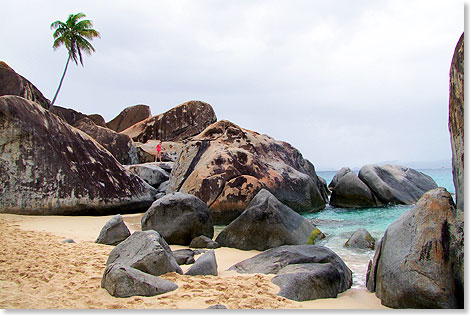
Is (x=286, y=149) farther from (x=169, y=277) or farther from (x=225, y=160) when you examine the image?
(x=169, y=277)

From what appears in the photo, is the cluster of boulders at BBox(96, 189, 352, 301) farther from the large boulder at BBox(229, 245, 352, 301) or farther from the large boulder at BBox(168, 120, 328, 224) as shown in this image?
the large boulder at BBox(168, 120, 328, 224)

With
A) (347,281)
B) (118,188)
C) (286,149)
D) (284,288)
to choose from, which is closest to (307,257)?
(347,281)

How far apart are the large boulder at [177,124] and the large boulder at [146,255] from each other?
1926cm

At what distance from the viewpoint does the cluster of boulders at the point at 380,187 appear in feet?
40.7

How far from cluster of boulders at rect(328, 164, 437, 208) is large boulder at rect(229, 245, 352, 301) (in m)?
9.15

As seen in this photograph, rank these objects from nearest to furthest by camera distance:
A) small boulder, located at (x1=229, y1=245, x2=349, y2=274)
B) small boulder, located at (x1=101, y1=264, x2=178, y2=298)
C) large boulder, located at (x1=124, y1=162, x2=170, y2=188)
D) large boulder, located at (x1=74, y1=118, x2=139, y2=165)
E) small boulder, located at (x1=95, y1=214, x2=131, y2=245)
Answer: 1. small boulder, located at (x1=101, y1=264, x2=178, y2=298)
2. small boulder, located at (x1=229, y1=245, x2=349, y2=274)
3. small boulder, located at (x1=95, y1=214, x2=131, y2=245)
4. large boulder, located at (x1=124, y1=162, x2=170, y2=188)
5. large boulder, located at (x1=74, y1=118, x2=139, y2=165)

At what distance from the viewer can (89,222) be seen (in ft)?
22.4

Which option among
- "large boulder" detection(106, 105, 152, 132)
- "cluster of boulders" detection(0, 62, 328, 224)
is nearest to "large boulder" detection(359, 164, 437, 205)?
"cluster of boulders" detection(0, 62, 328, 224)

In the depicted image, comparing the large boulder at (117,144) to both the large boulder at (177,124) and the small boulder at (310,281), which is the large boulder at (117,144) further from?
the small boulder at (310,281)

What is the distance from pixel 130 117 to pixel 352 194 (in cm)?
2135

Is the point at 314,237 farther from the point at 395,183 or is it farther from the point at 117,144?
the point at 117,144

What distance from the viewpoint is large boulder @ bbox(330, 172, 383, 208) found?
12398mm

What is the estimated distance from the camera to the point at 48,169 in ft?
23.9

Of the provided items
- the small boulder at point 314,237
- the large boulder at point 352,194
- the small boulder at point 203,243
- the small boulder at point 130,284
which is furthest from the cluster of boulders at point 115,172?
the small boulder at point 130,284
